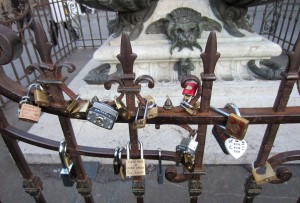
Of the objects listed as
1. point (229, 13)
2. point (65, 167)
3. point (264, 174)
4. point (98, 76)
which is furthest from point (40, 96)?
point (229, 13)

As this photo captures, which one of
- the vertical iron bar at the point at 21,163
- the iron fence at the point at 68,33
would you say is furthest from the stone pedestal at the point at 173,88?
the iron fence at the point at 68,33

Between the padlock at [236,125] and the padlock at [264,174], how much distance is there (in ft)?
1.12

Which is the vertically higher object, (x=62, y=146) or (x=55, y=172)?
(x=62, y=146)

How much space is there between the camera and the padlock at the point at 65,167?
1.13 m

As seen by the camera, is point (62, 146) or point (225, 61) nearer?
point (62, 146)

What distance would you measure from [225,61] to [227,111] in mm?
2397

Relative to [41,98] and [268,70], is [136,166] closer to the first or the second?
[41,98]

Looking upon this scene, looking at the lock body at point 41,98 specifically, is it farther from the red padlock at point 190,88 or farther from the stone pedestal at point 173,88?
the stone pedestal at point 173,88

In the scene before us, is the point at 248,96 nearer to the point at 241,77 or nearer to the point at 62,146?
the point at 241,77

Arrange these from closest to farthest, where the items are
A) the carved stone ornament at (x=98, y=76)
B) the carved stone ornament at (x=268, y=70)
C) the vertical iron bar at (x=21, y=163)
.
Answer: the vertical iron bar at (x=21, y=163), the carved stone ornament at (x=268, y=70), the carved stone ornament at (x=98, y=76)

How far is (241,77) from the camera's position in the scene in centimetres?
325

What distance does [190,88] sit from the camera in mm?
983

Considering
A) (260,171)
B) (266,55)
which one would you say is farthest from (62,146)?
(266,55)

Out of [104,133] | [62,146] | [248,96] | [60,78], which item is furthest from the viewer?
[248,96]
